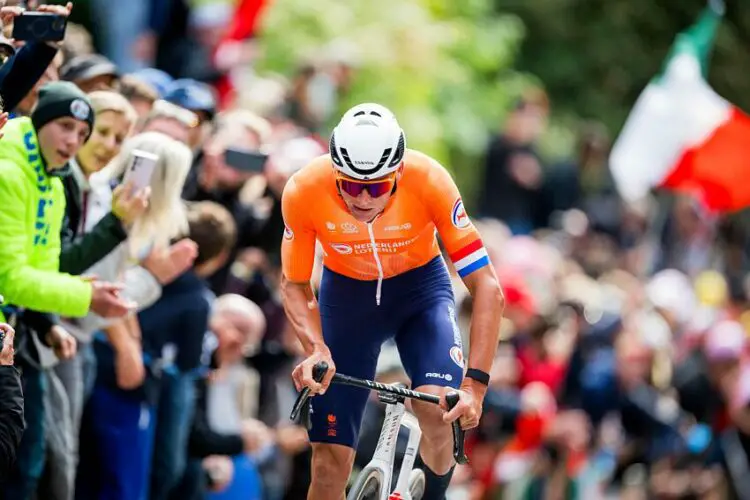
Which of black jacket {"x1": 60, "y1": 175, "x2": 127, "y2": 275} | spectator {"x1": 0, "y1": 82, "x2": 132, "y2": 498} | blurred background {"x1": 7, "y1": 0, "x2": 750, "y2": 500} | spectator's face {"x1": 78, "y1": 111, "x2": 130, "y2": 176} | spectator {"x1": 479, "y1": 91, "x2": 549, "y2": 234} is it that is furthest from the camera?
spectator {"x1": 479, "y1": 91, "x2": 549, "y2": 234}

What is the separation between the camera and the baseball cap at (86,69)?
10.9 m

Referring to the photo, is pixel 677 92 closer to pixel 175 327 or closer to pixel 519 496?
pixel 519 496

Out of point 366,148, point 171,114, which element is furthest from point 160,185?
point 366,148

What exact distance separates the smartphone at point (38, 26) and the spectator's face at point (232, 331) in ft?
9.96

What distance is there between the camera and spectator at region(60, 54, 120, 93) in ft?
35.6

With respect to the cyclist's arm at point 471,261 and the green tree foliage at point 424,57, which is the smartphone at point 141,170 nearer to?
the cyclist's arm at point 471,261

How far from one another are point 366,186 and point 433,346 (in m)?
1.09

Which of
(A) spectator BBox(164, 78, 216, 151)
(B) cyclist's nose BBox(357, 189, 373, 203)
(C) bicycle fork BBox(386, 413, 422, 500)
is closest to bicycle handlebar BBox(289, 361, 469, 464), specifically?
(C) bicycle fork BBox(386, 413, 422, 500)

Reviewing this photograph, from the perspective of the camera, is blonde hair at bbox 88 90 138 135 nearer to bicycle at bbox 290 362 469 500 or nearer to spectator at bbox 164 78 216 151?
spectator at bbox 164 78 216 151

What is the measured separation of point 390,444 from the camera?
31.2 ft

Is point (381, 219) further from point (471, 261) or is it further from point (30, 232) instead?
point (30, 232)

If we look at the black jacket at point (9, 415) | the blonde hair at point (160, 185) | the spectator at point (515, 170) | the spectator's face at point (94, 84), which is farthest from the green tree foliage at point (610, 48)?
the black jacket at point (9, 415)

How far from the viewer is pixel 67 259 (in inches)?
384

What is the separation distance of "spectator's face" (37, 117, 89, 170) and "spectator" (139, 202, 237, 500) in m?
1.96
